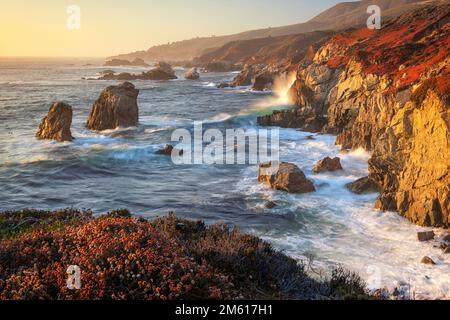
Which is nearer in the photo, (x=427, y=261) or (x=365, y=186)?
(x=427, y=261)

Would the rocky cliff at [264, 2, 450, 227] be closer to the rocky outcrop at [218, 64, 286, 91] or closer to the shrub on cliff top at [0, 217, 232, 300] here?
the shrub on cliff top at [0, 217, 232, 300]

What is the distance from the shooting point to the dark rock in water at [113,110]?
38.4 meters

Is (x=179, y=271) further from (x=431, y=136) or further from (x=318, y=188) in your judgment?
(x=318, y=188)

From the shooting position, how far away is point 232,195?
20.6 metres

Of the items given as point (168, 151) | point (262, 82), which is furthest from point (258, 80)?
point (168, 151)

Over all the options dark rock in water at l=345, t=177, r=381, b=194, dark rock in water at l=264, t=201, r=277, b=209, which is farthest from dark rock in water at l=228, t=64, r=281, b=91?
dark rock in water at l=264, t=201, r=277, b=209

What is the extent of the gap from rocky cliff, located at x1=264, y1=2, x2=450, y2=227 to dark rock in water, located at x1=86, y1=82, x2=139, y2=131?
12865mm

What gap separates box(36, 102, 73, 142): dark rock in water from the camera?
109ft

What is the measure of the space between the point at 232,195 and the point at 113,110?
21677 millimetres

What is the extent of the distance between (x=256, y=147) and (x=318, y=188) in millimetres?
10709

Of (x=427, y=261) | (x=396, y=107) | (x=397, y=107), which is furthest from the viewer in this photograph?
(x=396, y=107)

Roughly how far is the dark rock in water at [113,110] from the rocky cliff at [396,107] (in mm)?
12865

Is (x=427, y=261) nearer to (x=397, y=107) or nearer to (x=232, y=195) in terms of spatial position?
(x=232, y=195)
